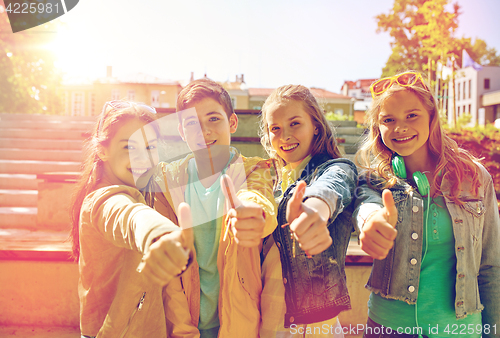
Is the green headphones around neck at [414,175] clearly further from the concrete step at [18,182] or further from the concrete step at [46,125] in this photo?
the concrete step at [46,125]

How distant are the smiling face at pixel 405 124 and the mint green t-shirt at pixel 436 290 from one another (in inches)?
12.2

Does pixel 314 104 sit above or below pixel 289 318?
above

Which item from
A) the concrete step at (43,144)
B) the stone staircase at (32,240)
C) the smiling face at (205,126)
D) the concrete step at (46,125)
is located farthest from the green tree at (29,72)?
the smiling face at (205,126)

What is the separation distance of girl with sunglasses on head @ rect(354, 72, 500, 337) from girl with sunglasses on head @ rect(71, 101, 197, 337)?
106 cm

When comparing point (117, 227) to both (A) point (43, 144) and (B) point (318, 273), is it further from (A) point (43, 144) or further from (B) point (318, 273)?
(A) point (43, 144)

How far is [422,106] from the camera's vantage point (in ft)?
5.65

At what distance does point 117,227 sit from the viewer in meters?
1.27

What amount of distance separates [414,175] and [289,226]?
0.78 m

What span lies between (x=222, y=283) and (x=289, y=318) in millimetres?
362

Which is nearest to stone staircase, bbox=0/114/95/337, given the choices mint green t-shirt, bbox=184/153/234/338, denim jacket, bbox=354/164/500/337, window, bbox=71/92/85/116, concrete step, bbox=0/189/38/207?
concrete step, bbox=0/189/38/207

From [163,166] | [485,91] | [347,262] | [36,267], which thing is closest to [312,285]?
[163,166]

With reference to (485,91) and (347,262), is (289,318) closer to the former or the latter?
(347,262)

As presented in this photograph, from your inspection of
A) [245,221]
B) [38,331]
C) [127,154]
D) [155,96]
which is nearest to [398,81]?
[245,221]

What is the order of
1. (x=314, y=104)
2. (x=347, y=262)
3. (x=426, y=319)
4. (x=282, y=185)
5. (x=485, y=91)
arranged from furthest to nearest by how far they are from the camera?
1. (x=485, y=91)
2. (x=347, y=262)
3. (x=282, y=185)
4. (x=314, y=104)
5. (x=426, y=319)
